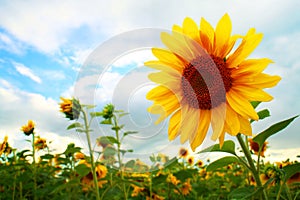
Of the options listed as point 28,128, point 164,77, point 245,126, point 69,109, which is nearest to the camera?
point 245,126

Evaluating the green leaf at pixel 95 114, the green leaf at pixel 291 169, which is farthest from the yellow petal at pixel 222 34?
the green leaf at pixel 95 114

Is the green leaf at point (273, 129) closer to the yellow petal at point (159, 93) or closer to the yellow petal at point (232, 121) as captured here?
the yellow petal at point (232, 121)

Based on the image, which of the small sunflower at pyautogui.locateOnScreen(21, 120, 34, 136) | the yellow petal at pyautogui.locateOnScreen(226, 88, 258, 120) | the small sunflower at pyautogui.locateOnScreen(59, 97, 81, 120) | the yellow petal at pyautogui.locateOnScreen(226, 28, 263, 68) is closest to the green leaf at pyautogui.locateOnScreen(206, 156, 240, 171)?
the yellow petal at pyautogui.locateOnScreen(226, 88, 258, 120)

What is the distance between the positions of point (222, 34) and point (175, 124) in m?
0.28

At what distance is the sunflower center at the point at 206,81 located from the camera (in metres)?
0.88

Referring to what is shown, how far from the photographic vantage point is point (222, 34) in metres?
0.88

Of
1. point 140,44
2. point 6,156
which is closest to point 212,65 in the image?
point 140,44

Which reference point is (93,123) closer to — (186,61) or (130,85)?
(130,85)

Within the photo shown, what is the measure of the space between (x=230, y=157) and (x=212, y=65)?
26 cm

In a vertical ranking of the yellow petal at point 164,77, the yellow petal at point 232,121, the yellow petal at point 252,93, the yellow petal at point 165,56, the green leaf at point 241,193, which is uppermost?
the yellow petal at point 165,56

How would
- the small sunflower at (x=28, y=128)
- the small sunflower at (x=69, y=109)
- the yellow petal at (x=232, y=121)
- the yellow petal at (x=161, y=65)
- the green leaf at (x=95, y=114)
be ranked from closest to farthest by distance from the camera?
the yellow petal at (x=232, y=121)
the yellow petal at (x=161, y=65)
the green leaf at (x=95, y=114)
the small sunflower at (x=69, y=109)
the small sunflower at (x=28, y=128)

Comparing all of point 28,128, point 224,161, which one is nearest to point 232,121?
point 224,161

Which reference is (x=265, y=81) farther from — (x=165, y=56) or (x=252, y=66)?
(x=165, y=56)

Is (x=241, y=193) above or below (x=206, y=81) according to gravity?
below
